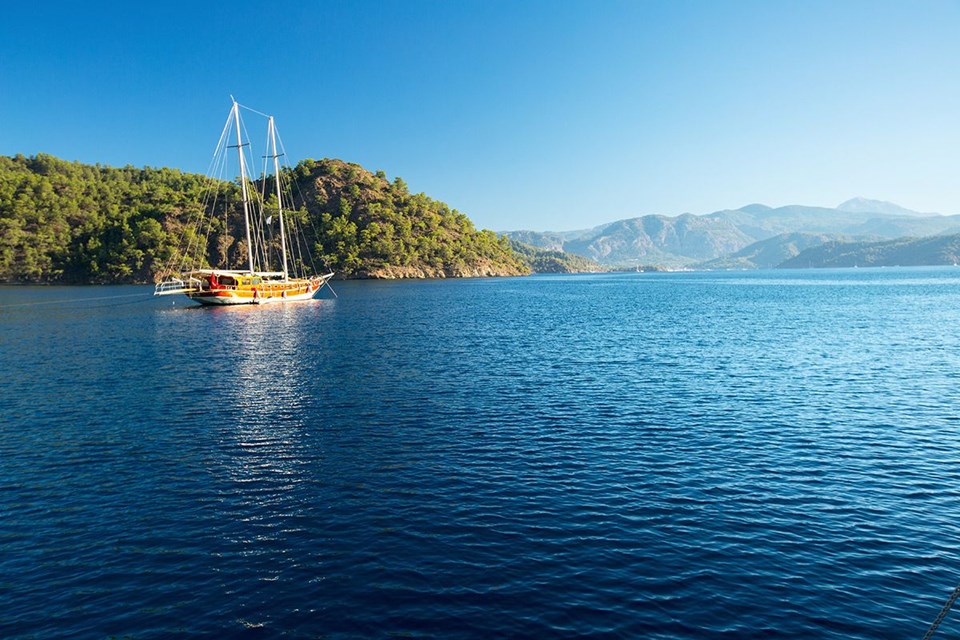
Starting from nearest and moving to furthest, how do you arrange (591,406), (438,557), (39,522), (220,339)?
(438,557) < (39,522) < (591,406) < (220,339)

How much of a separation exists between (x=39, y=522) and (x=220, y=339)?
160ft

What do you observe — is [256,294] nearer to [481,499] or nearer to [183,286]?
[183,286]

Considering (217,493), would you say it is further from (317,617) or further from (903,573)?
(903,573)

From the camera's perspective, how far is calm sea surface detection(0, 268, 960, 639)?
1365 cm

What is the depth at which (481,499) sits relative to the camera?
2030 cm

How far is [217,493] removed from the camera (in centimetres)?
2116

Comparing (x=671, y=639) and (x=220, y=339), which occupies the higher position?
(x=220, y=339)

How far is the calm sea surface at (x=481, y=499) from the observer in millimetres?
13648

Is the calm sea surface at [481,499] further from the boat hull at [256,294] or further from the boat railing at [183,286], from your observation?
the boat railing at [183,286]

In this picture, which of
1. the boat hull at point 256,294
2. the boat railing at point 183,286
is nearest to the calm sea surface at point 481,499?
the boat hull at point 256,294

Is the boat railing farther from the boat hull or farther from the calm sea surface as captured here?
the calm sea surface

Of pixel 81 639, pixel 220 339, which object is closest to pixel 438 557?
pixel 81 639

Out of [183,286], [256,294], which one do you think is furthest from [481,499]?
[183,286]

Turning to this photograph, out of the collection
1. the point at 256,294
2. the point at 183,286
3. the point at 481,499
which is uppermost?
the point at 183,286
